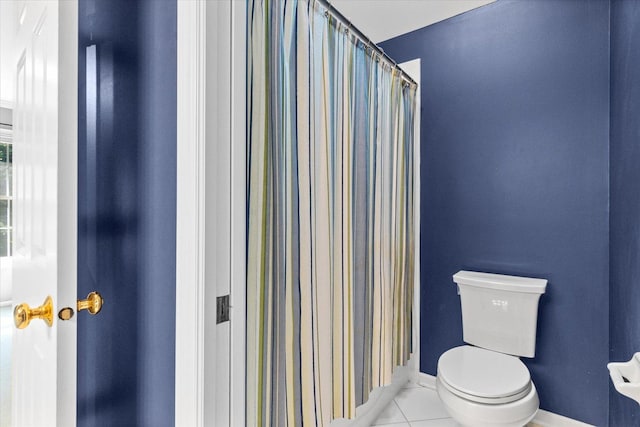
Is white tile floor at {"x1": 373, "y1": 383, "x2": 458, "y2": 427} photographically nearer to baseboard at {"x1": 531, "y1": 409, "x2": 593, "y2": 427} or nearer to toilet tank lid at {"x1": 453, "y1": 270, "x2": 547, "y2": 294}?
baseboard at {"x1": 531, "y1": 409, "x2": 593, "y2": 427}

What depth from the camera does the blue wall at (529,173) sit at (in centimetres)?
185

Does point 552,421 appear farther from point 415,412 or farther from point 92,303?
point 92,303

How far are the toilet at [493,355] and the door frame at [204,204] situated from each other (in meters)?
1.16

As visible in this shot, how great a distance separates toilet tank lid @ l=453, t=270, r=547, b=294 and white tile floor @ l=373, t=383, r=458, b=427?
2.53 feet

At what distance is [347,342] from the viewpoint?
1517 mm

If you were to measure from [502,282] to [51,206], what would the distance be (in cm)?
199

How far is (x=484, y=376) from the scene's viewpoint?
5.49ft

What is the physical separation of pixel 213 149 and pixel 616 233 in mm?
1893

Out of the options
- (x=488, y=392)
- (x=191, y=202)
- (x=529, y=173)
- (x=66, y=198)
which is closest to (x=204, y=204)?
(x=191, y=202)

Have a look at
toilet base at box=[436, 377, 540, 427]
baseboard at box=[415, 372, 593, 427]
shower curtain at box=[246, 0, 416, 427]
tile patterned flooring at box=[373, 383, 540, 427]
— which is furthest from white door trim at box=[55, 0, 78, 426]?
baseboard at box=[415, 372, 593, 427]

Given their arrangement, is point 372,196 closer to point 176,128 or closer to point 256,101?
point 256,101

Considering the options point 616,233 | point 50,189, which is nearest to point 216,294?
point 50,189

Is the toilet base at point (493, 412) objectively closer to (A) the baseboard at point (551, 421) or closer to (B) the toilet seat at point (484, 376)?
(B) the toilet seat at point (484, 376)

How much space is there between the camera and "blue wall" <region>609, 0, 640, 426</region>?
1.41 m
